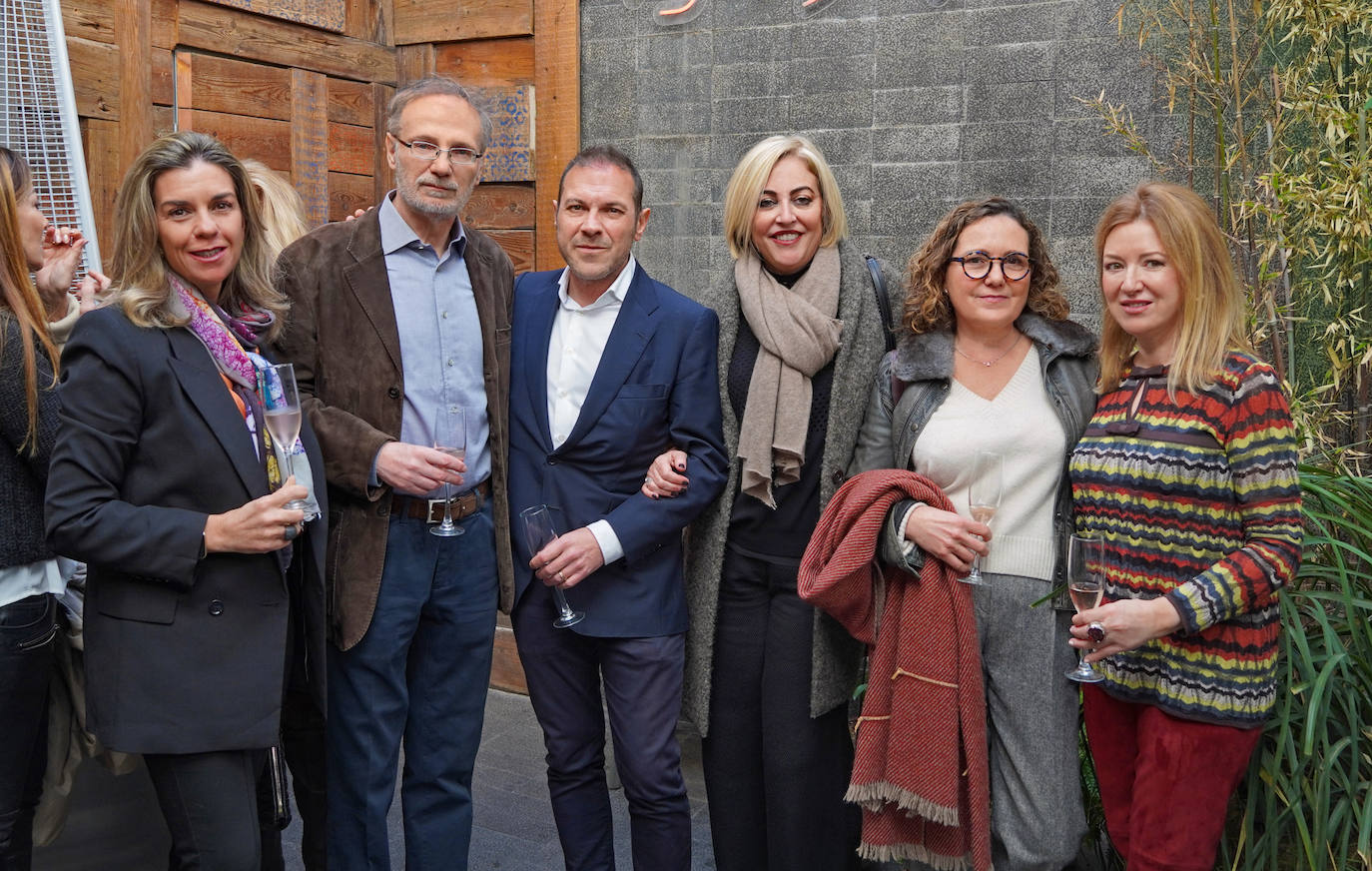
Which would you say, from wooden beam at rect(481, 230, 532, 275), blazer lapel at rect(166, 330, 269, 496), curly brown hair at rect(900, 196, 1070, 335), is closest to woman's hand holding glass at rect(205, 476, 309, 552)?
blazer lapel at rect(166, 330, 269, 496)

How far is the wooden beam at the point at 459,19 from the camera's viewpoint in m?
5.41

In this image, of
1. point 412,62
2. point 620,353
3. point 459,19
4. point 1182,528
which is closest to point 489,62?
point 459,19

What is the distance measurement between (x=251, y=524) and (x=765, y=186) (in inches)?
56.9

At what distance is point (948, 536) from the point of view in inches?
100

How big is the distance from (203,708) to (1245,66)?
3.60 meters

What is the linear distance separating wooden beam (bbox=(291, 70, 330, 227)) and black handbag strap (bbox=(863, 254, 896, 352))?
118 inches

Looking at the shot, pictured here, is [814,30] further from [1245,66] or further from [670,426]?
[670,426]

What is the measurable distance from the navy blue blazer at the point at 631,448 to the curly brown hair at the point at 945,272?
1.77ft

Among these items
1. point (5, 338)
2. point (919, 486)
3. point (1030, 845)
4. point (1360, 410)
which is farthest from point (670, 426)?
point (1360, 410)

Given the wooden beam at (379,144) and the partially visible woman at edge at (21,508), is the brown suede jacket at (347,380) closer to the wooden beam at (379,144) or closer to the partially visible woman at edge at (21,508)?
the partially visible woman at edge at (21,508)

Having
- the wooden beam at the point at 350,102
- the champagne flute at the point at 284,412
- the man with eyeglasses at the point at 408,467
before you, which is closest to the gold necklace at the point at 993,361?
the man with eyeglasses at the point at 408,467

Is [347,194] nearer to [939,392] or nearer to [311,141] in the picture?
[311,141]

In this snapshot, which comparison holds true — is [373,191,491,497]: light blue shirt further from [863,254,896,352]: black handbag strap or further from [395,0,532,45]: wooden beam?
[395,0,532,45]: wooden beam

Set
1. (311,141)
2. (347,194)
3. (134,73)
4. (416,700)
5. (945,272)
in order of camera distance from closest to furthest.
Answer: (945,272) → (416,700) → (134,73) → (311,141) → (347,194)
